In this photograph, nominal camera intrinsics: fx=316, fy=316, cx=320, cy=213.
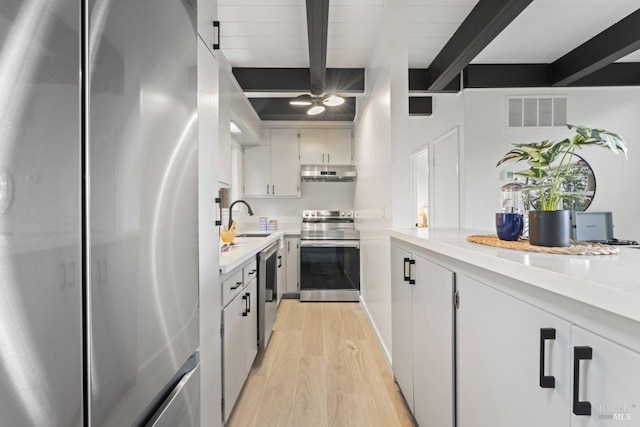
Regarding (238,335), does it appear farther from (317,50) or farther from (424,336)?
(317,50)

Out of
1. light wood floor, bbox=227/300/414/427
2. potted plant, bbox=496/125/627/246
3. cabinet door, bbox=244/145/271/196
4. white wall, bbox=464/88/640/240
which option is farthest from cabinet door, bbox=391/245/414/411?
cabinet door, bbox=244/145/271/196

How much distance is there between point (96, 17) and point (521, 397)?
Result: 4.02 feet

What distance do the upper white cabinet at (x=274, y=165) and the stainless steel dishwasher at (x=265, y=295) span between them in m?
1.86

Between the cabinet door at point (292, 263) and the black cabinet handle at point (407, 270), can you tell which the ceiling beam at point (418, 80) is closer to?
the cabinet door at point (292, 263)

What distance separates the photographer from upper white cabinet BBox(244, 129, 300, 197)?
466 centimetres

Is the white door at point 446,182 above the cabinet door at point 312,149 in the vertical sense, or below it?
below

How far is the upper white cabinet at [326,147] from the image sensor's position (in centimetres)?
466

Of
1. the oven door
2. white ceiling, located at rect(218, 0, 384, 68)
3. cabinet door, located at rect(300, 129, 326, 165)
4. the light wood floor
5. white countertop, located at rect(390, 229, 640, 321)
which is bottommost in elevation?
the light wood floor

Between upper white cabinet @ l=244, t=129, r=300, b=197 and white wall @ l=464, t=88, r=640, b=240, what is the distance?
2324 mm

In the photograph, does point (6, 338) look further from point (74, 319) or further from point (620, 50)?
point (620, 50)

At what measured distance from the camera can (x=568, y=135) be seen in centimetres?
370

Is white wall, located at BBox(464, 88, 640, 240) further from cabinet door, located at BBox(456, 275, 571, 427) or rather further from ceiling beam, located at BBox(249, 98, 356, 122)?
cabinet door, located at BBox(456, 275, 571, 427)

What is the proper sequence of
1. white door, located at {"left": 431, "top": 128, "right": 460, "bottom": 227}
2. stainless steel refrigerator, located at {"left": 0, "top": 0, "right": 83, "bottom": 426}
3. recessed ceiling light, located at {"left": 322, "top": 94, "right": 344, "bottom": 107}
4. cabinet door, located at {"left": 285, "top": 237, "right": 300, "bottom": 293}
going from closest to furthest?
stainless steel refrigerator, located at {"left": 0, "top": 0, "right": 83, "bottom": 426} → recessed ceiling light, located at {"left": 322, "top": 94, "right": 344, "bottom": 107} → white door, located at {"left": 431, "top": 128, "right": 460, "bottom": 227} → cabinet door, located at {"left": 285, "top": 237, "right": 300, "bottom": 293}

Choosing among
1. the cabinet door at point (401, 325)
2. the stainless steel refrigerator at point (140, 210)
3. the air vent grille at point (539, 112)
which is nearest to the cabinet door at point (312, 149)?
the air vent grille at point (539, 112)
